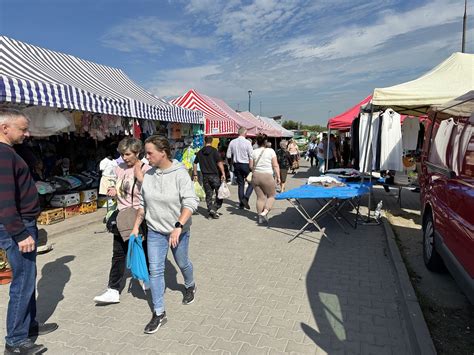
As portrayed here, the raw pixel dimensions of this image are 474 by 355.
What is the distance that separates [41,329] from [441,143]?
200 inches

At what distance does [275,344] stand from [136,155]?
87.2 inches

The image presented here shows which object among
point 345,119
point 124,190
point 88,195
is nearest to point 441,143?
point 124,190

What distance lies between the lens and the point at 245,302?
3.58m

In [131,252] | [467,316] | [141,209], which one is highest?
[141,209]

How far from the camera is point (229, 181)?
13586 millimetres

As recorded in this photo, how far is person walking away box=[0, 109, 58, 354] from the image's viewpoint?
230cm

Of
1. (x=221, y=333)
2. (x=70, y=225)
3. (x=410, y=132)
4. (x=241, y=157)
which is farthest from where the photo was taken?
(x=410, y=132)

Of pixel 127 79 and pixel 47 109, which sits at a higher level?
pixel 127 79

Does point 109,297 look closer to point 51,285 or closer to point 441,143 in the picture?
point 51,285

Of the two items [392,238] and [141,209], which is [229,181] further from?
[141,209]

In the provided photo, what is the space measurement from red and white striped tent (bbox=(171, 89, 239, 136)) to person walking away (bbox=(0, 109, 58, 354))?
936 cm

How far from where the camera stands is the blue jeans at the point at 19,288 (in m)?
2.47

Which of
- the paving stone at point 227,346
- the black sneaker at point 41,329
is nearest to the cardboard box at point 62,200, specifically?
the black sneaker at point 41,329

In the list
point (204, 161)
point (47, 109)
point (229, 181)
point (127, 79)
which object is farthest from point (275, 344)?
point (229, 181)
